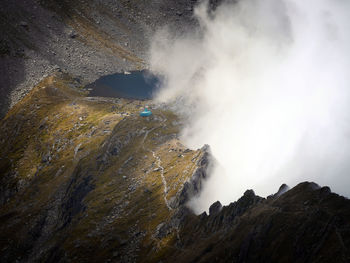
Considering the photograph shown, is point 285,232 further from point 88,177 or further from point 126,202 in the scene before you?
point 88,177

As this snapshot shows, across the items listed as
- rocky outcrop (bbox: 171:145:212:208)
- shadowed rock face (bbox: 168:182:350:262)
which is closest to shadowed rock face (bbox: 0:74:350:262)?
shadowed rock face (bbox: 168:182:350:262)

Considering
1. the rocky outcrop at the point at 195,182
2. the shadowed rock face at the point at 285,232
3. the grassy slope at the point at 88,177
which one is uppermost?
the grassy slope at the point at 88,177

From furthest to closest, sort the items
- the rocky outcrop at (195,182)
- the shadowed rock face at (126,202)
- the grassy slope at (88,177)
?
the rocky outcrop at (195,182), the grassy slope at (88,177), the shadowed rock face at (126,202)

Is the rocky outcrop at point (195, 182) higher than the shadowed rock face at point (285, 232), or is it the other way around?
the rocky outcrop at point (195, 182)

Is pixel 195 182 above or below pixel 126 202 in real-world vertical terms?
below

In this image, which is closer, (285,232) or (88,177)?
(285,232)

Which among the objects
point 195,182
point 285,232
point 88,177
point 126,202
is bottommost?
point 285,232

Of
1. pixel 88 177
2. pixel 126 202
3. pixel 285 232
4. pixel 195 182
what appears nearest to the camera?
pixel 285 232

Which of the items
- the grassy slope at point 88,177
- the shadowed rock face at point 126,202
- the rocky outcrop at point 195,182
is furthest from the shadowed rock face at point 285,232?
the rocky outcrop at point 195,182

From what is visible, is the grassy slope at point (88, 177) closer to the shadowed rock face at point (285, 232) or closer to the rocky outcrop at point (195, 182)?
the rocky outcrop at point (195, 182)

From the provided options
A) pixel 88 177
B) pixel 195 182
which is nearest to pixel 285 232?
pixel 195 182

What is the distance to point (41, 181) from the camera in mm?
137750

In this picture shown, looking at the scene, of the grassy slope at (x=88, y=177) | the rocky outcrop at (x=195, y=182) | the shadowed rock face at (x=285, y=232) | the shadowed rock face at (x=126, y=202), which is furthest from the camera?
the rocky outcrop at (x=195, y=182)

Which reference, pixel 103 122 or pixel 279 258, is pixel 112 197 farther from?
pixel 279 258
